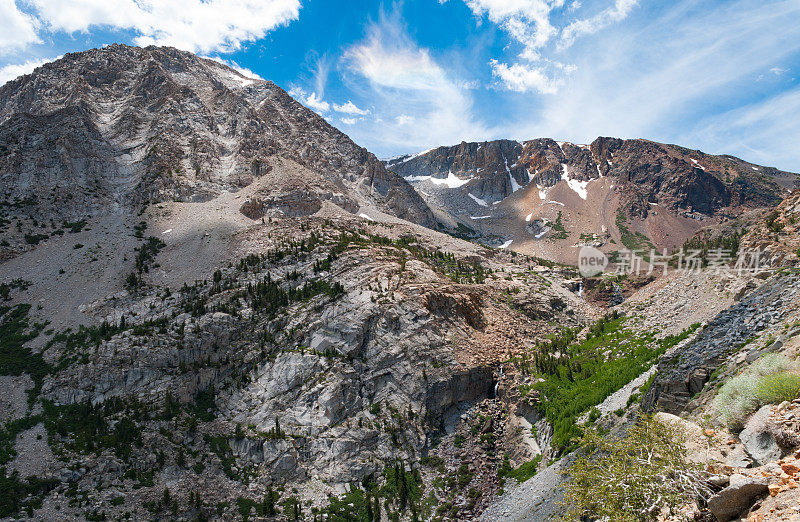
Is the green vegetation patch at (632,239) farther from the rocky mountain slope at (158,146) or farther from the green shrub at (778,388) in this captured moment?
the green shrub at (778,388)

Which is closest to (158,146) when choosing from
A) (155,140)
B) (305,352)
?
(155,140)

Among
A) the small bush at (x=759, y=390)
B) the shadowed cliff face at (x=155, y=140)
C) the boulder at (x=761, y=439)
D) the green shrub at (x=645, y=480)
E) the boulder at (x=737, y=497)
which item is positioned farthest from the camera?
the shadowed cliff face at (x=155, y=140)

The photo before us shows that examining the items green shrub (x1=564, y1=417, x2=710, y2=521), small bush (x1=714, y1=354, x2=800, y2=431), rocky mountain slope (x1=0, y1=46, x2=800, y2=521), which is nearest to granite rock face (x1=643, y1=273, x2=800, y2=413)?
rocky mountain slope (x1=0, y1=46, x2=800, y2=521)

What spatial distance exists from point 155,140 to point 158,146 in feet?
12.9

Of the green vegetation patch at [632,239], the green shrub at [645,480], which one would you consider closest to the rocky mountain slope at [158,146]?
the green vegetation patch at [632,239]

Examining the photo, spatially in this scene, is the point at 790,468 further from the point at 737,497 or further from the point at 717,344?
the point at 717,344

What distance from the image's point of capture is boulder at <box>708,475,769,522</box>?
870 cm

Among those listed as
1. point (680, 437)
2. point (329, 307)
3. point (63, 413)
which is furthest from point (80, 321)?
point (680, 437)

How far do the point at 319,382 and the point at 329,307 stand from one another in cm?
1132

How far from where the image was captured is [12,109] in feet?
400

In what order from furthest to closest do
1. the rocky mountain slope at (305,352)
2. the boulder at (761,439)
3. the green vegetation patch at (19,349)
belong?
the green vegetation patch at (19,349), the rocky mountain slope at (305,352), the boulder at (761,439)

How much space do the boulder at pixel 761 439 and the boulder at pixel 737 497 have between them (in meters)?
2.34

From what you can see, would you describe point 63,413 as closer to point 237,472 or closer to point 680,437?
point 237,472

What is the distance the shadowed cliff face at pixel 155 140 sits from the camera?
8819cm
